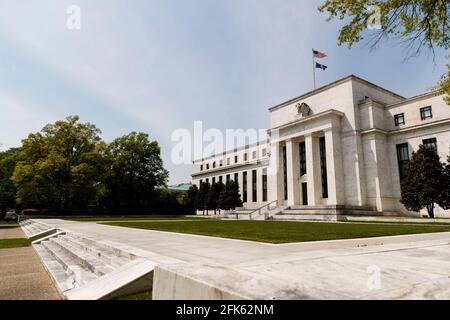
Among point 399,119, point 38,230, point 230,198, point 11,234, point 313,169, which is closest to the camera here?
point 38,230

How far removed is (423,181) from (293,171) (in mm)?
15620

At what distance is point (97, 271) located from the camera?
229 inches

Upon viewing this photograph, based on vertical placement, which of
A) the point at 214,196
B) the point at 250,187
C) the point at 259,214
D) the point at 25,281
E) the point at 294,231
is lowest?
the point at 25,281

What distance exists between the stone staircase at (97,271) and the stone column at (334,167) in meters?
30.8

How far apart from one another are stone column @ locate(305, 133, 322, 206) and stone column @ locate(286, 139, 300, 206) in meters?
2.63

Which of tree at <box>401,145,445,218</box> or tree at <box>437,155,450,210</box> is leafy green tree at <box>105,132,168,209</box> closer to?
tree at <box>401,145,445,218</box>

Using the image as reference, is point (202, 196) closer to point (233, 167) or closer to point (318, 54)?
point (233, 167)

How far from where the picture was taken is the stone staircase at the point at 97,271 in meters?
4.14

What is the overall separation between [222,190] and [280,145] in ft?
53.6

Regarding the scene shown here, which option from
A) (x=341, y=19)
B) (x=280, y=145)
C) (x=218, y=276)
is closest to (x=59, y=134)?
(x=280, y=145)

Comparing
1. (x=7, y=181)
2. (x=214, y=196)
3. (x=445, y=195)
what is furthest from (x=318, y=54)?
(x=7, y=181)

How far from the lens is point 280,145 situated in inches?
1686

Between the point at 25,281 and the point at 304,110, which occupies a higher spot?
the point at 304,110
